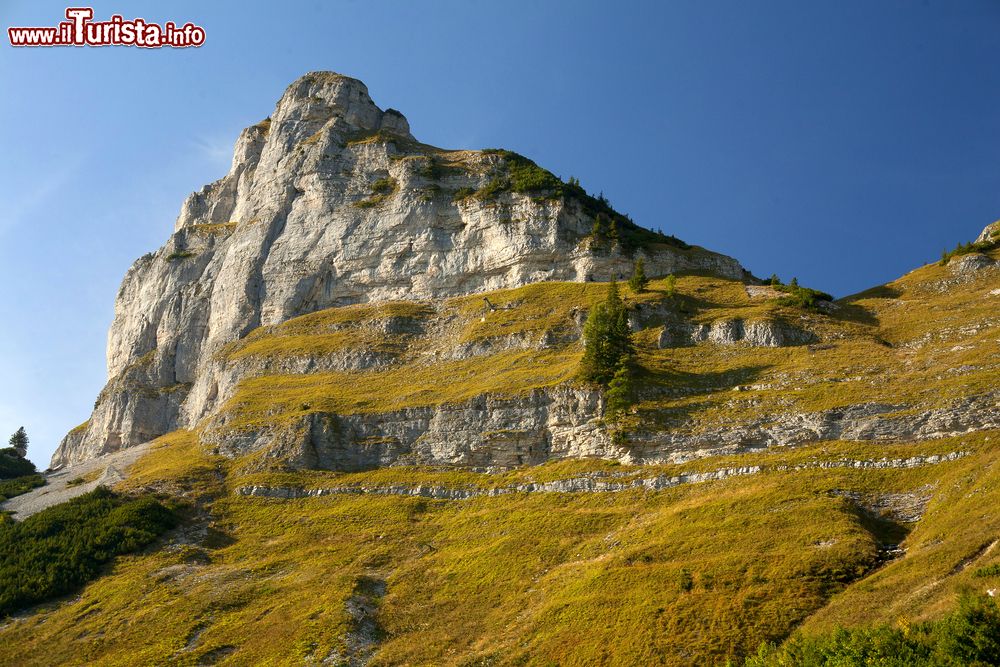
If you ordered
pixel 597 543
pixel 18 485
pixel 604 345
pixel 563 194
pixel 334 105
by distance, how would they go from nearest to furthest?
pixel 597 543, pixel 604 345, pixel 18 485, pixel 563 194, pixel 334 105

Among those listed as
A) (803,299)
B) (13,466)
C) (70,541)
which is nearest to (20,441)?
A: (13,466)

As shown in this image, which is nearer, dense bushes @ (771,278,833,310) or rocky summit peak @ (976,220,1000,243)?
dense bushes @ (771,278,833,310)

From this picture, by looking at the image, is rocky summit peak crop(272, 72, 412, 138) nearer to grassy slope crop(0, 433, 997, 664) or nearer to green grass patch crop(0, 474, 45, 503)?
green grass patch crop(0, 474, 45, 503)

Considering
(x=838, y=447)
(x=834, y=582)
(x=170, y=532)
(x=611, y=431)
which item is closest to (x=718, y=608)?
(x=834, y=582)

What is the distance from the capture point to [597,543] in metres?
50.8

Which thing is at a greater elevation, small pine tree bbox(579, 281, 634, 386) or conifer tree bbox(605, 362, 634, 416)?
small pine tree bbox(579, 281, 634, 386)

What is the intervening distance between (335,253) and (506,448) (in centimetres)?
5835

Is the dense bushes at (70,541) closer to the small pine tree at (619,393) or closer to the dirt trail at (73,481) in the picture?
the dirt trail at (73,481)

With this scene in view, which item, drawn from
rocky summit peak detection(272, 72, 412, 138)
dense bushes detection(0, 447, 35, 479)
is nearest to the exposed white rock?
rocky summit peak detection(272, 72, 412, 138)

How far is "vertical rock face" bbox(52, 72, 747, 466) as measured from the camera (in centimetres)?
10931

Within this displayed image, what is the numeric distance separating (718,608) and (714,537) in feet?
28.7

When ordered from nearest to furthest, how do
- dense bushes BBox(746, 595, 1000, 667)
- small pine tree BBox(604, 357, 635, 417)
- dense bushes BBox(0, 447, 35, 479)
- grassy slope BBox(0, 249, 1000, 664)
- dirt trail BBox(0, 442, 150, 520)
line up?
dense bushes BBox(746, 595, 1000, 667) → grassy slope BBox(0, 249, 1000, 664) → small pine tree BBox(604, 357, 635, 417) → dirt trail BBox(0, 442, 150, 520) → dense bushes BBox(0, 447, 35, 479)

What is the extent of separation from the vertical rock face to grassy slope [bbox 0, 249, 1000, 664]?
2732cm

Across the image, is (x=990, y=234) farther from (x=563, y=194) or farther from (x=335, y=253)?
(x=335, y=253)
